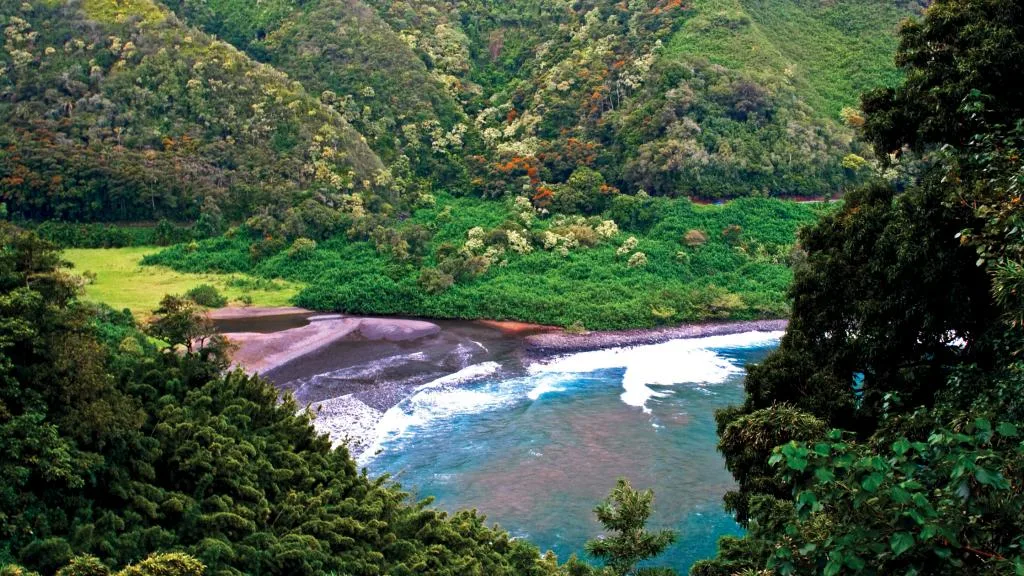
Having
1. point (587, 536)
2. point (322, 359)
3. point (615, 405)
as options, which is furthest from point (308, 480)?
point (322, 359)

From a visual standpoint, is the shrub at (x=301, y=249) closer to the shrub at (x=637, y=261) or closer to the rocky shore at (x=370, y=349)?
the rocky shore at (x=370, y=349)

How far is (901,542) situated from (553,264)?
48.8 meters

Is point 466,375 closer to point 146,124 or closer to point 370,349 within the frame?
point 370,349

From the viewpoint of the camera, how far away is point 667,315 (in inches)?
1842

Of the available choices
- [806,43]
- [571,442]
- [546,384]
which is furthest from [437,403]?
[806,43]

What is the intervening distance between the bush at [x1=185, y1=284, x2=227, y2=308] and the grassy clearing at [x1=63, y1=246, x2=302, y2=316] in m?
1.11

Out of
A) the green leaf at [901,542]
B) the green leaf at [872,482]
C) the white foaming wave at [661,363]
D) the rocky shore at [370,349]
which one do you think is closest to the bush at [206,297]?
the rocky shore at [370,349]

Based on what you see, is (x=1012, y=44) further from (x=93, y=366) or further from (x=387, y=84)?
(x=387, y=84)

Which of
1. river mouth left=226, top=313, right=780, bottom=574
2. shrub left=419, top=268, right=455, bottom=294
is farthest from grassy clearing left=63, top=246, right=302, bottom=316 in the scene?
river mouth left=226, top=313, right=780, bottom=574

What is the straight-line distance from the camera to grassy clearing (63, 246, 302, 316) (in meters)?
45.3

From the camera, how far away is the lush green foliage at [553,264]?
47438 millimetres

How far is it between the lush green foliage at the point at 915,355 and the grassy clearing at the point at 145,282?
36798 millimetres

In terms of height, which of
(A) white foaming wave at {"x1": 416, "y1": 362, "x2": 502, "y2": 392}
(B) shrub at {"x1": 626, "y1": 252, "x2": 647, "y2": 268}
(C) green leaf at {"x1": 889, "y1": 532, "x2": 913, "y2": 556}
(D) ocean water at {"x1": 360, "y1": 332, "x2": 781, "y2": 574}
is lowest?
(D) ocean water at {"x1": 360, "y1": 332, "x2": 781, "y2": 574}

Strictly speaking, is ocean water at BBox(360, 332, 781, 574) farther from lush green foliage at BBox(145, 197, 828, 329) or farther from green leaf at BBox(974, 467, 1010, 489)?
green leaf at BBox(974, 467, 1010, 489)
